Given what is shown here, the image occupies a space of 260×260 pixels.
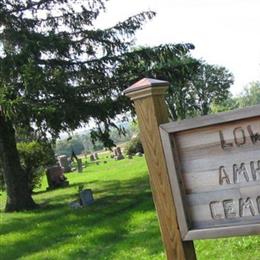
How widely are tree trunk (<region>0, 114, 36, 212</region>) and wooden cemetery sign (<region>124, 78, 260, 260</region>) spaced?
12.5 meters

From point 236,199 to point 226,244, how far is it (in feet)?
12.7

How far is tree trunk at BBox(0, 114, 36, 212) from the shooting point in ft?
50.6

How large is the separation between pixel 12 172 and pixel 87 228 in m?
5.85

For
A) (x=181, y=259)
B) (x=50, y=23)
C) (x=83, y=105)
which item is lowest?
(x=181, y=259)

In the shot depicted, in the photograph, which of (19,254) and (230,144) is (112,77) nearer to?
(19,254)

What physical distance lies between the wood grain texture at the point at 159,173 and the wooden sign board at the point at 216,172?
0.06 metres

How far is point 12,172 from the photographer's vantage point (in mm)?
15523

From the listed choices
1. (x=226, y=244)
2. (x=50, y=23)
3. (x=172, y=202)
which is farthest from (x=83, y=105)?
(x=172, y=202)

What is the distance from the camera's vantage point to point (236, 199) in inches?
122

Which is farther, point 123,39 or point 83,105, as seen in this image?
→ point 123,39

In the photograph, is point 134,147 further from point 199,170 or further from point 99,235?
point 199,170

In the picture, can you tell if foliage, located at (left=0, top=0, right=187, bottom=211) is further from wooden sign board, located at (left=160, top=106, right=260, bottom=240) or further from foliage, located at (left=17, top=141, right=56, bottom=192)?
wooden sign board, located at (left=160, top=106, right=260, bottom=240)

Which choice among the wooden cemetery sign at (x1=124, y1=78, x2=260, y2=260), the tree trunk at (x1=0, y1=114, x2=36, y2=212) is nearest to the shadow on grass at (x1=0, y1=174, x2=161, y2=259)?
the tree trunk at (x1=0, y1=114, x2=36, y2=212)

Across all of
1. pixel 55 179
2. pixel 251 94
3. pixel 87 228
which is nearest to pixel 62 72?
pixel 87 228
